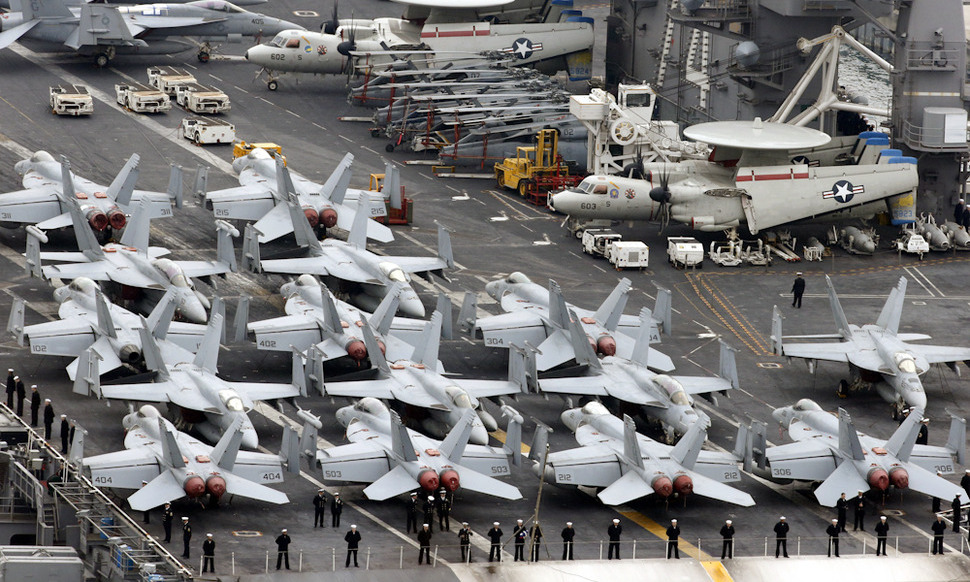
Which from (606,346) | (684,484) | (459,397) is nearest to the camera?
(684,484)

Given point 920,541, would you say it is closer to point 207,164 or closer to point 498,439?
point 498,439

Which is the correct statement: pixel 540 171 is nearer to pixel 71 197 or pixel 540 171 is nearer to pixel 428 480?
pixel 71 197

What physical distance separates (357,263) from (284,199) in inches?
324

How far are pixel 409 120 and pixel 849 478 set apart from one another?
50100 millimetres

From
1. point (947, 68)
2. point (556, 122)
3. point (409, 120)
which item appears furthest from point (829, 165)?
point (409, 120)

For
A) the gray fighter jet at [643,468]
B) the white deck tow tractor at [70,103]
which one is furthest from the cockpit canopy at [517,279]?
the white deck tow tractor at [70,103]

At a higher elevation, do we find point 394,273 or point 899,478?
point 394,273

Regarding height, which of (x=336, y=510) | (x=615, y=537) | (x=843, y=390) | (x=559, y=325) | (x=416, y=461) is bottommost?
(x=843, y=390)

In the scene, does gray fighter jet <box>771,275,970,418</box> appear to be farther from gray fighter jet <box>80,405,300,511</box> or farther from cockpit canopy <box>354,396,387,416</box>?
gray fighter jet <box>80,405,300,511</box>

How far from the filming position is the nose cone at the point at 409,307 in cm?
7731

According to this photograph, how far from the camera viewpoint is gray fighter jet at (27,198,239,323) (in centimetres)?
7719

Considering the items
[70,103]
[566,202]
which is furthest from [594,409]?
[70,103]

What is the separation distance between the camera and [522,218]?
96.1 metres

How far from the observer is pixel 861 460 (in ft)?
206
